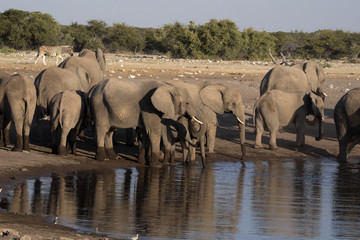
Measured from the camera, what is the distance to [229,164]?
47.2ft

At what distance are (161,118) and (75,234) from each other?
229 inches

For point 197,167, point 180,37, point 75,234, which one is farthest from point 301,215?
point 180,37

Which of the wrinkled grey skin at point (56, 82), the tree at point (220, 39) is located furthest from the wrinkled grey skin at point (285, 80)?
the tree at point (220, 39)

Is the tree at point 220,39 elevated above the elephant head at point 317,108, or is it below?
above

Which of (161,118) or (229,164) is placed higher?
(161,118)

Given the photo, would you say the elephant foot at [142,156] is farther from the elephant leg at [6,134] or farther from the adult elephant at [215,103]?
the elephant leg at [6,134]

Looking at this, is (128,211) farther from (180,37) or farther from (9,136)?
(180,37)

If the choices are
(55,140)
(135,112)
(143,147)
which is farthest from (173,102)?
(55,140)

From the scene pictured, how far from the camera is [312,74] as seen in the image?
20.4 m

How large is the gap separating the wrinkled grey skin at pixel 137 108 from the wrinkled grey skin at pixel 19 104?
110 cm

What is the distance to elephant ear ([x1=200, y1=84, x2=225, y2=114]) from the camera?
14.7m

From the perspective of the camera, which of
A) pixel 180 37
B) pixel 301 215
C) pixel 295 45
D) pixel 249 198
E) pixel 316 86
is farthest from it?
pixel 295 45

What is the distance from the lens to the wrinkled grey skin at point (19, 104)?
1330 centimetres

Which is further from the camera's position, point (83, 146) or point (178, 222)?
point (83, 146)
